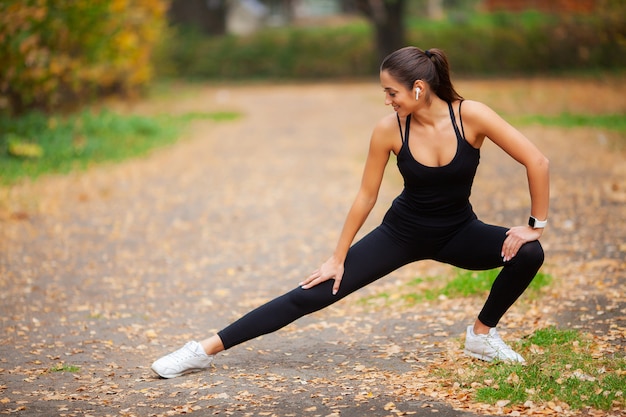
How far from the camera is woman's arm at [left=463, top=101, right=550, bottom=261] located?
4.33 m

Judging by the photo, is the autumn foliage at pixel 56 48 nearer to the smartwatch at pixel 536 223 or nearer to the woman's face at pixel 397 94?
the woman's face at pixel 397 94

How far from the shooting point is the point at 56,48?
14852mm

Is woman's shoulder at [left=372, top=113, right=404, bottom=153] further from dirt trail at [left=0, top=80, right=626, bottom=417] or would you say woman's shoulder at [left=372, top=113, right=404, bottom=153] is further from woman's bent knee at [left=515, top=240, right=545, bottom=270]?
dirt trail at [left=0, top=80, right=626, bottom=417]

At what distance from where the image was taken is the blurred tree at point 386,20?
101ft

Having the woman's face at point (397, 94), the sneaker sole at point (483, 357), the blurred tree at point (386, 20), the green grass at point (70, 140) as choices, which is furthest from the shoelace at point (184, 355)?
the blurred tree at point (386, 20)

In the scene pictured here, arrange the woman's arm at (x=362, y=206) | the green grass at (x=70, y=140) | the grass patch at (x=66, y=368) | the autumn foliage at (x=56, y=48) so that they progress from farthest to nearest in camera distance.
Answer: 1. the green grass at (x=70, y=140)
2. the autumn foliage at (x=56, y=48)
3. the grass patch at (x=66, y=368)
4. the woman's arm at (x=362, y=206)

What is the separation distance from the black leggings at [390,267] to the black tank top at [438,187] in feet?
0.35

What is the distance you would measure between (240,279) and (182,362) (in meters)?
2.87

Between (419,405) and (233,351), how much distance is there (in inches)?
64.7

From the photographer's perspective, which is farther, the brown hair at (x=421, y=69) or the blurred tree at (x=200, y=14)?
the blurred tree at (x=200, y=14)

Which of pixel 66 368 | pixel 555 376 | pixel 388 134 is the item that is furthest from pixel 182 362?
pixel 555 376

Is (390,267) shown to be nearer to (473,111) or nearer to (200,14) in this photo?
(473,111)

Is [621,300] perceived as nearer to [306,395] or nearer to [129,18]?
[306,395]

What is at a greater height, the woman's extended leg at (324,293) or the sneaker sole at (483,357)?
the woman's extended leg at (324,293)
